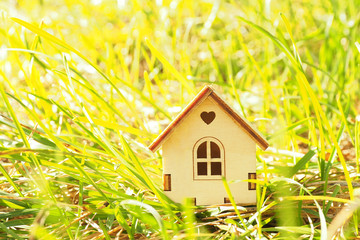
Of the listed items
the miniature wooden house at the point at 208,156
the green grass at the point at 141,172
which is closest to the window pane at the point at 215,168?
the miniature wooden house at the point at 208,156

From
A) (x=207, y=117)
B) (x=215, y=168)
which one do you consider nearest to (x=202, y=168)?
(x=215, y=168)

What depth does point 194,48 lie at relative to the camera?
9.06 ft

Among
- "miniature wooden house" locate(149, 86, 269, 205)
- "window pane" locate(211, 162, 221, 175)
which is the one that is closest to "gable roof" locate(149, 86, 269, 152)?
"miniature wooden house" locate(149, 86, 269, 205)

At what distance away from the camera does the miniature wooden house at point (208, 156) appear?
1168 mm

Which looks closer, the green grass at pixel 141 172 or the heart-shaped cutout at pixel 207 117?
the green grass at pixel 141 172

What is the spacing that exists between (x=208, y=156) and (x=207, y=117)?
0.11m

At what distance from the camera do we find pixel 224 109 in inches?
45.3

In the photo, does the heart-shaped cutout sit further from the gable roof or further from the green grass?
the green grass

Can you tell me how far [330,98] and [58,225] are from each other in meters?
1.35

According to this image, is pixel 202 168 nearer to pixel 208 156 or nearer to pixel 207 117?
pixel 208 156

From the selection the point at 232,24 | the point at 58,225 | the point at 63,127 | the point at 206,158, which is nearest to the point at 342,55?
the point at 232,24

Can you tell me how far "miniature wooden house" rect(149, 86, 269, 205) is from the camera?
1.17 meters

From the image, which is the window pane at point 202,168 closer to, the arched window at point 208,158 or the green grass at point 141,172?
the arched window at point 208,158

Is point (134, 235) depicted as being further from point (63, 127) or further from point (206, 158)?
point (63, 127)
